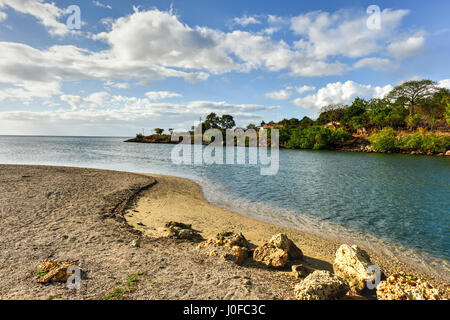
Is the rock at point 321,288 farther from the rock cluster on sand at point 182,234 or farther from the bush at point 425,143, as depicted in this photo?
the bush at point 425,143

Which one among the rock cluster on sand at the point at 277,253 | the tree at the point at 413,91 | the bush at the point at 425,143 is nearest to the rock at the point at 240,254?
the rock cluster on sand at the point at 277,253

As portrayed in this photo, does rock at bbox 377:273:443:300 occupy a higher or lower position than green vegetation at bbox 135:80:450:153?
lower

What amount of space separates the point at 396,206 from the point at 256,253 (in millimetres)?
15064

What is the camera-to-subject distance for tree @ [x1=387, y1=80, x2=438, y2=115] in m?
98.8

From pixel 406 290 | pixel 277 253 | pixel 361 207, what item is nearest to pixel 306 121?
pixel 361 207

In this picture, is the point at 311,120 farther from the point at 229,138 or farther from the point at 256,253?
the point at 256,253

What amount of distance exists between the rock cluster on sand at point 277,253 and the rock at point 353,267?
169cm

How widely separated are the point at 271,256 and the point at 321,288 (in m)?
2.47

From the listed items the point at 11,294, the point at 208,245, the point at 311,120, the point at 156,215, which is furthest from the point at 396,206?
the point at 311,120

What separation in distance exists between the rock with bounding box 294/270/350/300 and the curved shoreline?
246cm

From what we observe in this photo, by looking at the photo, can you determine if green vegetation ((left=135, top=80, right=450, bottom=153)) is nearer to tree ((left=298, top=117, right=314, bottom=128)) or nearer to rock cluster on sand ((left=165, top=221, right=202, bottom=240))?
tree ((left=298, top=117, right=314, bottom=128))

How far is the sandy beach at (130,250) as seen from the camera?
643 cm

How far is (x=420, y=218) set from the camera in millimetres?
15000

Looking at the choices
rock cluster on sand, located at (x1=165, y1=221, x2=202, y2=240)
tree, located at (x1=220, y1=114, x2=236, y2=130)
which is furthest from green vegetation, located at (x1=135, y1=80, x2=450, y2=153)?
rock cluster on sand, located at (x1=165, y1=221, x2=202, y2=240)
